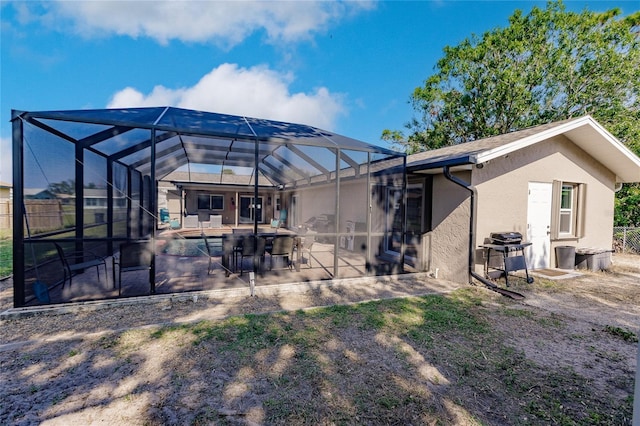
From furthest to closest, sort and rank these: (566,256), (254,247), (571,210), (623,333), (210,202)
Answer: (210,202) → (571,210) → (566,256) → (254,247) → (623,333)

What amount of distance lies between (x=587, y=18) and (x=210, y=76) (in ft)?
68.8

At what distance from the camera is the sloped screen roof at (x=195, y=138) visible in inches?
179

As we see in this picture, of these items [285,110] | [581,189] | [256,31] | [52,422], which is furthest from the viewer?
[285,110]

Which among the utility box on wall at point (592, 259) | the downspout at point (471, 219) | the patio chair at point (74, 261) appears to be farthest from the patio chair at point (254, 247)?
the utility box on wall at point (592, 259)

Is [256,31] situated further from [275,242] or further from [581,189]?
[581,189]

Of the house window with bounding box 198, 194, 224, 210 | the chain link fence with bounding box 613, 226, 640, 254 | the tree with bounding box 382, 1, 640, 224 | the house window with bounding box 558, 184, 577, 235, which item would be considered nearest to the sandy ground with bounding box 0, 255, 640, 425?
the house window with bounding box 558, 184, 577, 235

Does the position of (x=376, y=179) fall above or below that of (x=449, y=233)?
above

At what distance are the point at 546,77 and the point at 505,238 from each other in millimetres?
14499

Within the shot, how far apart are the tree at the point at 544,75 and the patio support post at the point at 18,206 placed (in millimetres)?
19101

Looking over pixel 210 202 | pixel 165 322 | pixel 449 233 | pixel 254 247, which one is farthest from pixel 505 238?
pixel 210 202

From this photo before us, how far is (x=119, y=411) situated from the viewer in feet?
7.29

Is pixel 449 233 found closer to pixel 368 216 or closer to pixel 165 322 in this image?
pixel 368 216

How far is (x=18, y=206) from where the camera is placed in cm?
396

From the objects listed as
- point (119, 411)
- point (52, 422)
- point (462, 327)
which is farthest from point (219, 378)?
point (462, 327)
